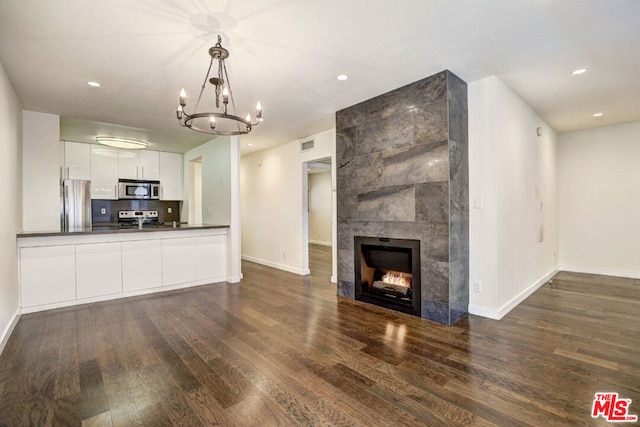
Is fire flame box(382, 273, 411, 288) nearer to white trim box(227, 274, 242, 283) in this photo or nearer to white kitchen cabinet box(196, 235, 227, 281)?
white trim box(227, 274, 242, 283)

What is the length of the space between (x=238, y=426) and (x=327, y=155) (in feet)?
13.7

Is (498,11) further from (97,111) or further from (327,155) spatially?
(97,111)

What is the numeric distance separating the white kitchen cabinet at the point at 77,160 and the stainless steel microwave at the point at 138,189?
62 cm

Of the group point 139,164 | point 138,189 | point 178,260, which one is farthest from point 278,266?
point 139,164

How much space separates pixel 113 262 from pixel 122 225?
292 cm

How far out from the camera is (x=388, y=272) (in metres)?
3.93

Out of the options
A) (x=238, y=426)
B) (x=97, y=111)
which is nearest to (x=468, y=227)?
(x=238, y=426)

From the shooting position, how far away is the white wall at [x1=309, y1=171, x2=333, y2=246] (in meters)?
10.2

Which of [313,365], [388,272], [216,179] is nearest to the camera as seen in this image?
[313,365]

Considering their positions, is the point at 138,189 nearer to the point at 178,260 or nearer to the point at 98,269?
the point at 178,260

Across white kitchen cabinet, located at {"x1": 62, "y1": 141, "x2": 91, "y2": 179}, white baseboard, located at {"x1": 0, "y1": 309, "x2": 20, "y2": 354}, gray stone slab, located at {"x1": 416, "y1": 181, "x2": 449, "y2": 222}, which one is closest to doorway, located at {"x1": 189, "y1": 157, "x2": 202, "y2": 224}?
white kitchen cabinet, located at {"x1": 62, "y1": 141, "x2": 91, "y2": 179}

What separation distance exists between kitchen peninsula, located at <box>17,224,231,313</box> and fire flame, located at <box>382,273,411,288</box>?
2.82 meters

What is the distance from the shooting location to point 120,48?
258 cm

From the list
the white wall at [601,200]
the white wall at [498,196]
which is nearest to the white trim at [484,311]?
the white wall at [498,196]
